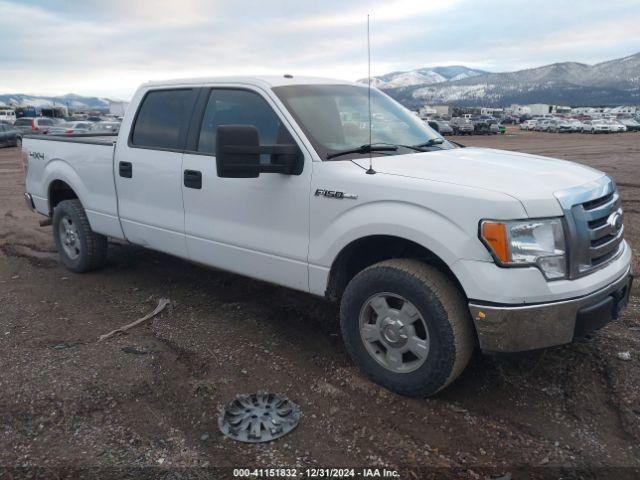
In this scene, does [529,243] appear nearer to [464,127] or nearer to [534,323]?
[534,323]

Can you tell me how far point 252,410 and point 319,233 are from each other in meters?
1.15

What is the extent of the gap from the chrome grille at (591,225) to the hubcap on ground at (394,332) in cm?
89

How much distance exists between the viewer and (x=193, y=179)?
4285mm

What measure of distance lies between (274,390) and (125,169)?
8.35 feet

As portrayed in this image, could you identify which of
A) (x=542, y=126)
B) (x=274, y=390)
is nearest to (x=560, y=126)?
(x=542, y=126)

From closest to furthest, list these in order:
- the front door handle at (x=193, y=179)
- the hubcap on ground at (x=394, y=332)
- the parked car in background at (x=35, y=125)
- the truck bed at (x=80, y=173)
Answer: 1. the hubcap on ground at (x=394, y=332)
2. the front door handle at (x=193, y=179)
3. the truck bed at (x=80, y=173)
4. the parked car in background at (x=35, y=125)

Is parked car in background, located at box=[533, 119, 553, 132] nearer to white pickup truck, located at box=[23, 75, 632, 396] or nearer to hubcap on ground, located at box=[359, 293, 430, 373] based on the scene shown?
white pickup truck, located at box=[23, 75, 632, 396]

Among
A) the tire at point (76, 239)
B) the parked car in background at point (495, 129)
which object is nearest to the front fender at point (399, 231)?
the tire at point (76, 239)

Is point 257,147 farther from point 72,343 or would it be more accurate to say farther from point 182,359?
point 72,343

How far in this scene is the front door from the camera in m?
3.73

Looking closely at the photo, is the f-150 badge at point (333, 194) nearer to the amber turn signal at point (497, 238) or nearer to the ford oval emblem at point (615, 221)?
the amber turn signal at point (497, 238)

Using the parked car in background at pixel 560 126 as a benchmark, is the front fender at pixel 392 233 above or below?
below

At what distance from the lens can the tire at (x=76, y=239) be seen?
18.6 feet

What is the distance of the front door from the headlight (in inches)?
49.9
